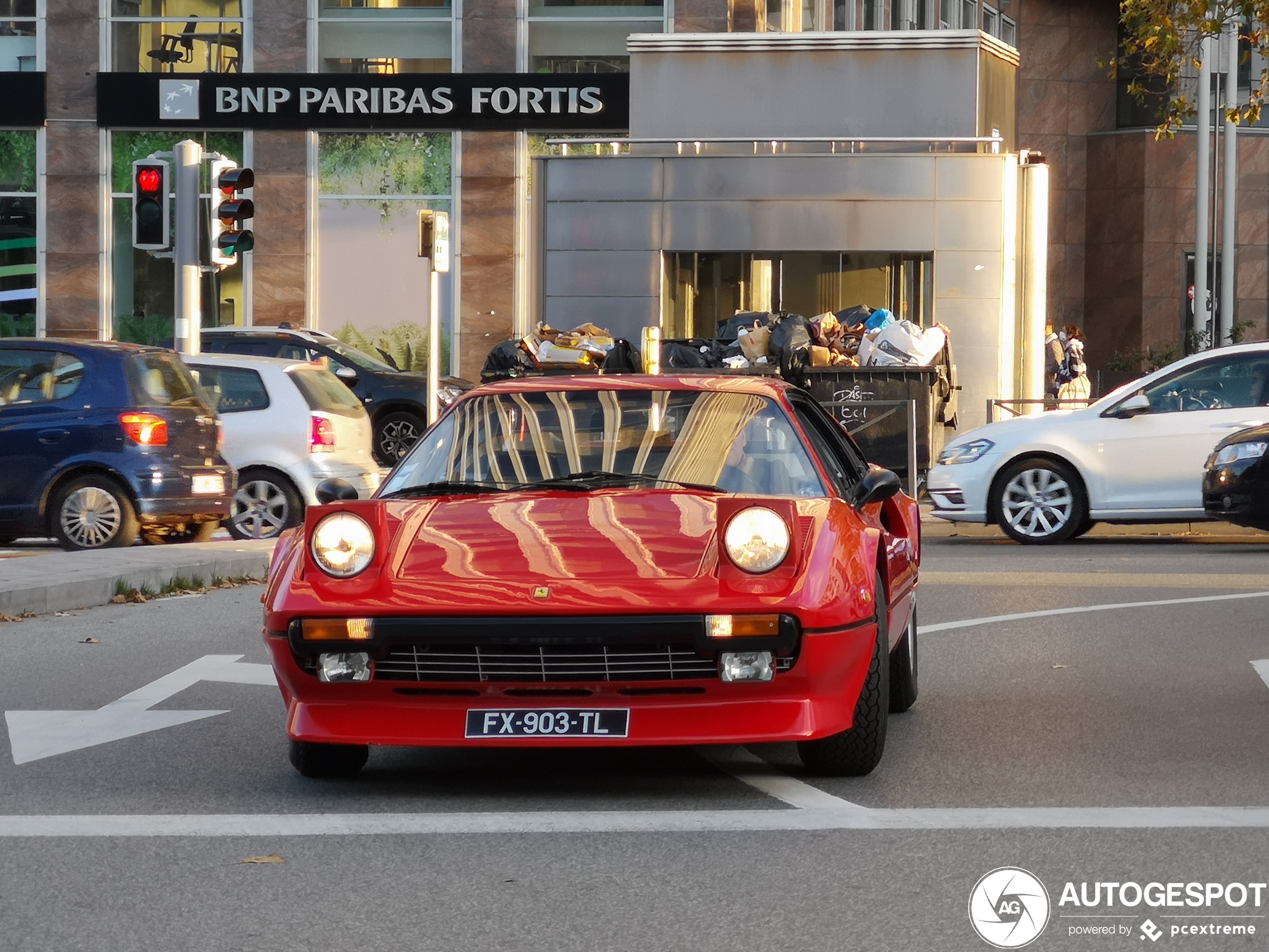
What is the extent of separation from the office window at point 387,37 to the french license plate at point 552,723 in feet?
95.7

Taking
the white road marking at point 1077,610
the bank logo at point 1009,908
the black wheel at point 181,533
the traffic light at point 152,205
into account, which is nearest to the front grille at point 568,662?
the bank logo at point 1009,908

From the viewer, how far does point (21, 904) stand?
484 cm

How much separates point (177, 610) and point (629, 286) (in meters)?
15.0

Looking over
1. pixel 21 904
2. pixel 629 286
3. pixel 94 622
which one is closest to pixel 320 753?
pixel 21 904

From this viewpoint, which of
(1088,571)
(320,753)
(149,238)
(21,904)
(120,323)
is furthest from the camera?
(120,323)

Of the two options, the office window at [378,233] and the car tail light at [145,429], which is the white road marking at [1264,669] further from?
the office window at [378,233]

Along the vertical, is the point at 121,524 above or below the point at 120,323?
below

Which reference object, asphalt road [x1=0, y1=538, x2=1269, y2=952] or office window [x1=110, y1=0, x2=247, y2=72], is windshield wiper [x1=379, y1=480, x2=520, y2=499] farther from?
office window [x1=110, y1=0, x2=247, y2=72]

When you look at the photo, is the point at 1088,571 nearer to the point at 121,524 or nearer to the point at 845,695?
the point at 121,524

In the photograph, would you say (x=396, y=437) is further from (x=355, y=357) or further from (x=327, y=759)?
(x=327, y=759)

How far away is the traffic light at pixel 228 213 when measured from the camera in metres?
17.9

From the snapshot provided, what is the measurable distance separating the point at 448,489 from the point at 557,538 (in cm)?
72

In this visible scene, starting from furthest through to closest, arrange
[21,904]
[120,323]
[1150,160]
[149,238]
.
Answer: [1150,160]
[120,323]
[149,238]
[21,904]

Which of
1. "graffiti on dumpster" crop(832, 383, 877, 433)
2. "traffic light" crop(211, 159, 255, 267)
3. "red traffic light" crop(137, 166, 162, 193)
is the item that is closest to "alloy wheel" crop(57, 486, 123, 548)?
"traffic light" crop(211, 159, 255, 267)
